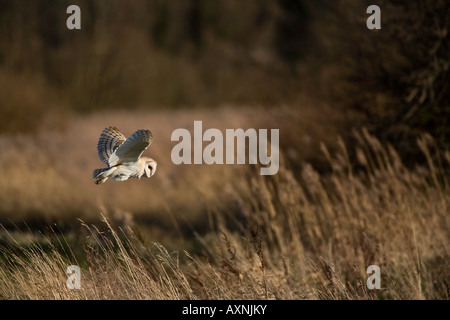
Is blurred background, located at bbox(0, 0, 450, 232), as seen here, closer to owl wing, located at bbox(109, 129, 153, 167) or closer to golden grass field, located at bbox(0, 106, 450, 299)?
golden grass field, located at bbox(0, 106, 450, 299)

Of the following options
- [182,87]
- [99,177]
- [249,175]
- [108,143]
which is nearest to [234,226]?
[249,175]

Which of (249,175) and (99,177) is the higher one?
(99,177)

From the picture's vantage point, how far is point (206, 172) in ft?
32.0

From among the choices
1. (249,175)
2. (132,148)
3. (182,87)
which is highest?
(182,87)

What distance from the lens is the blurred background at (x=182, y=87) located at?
721 cm

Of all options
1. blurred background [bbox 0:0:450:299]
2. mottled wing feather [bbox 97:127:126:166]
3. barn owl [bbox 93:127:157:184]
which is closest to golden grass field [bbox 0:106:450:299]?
blurred background [bbox 0:0:450:299]

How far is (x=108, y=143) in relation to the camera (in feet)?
10.3

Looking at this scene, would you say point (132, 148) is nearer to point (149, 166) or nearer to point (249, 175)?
point (149, 166)

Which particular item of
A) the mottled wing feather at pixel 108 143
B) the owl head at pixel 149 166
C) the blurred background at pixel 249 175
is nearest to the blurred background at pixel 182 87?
the blurred background at pixel 249 175

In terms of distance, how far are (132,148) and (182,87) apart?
1911cm

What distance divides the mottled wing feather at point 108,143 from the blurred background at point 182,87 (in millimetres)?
916

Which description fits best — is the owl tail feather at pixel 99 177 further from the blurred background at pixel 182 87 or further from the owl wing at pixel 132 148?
the blurred background at pixel 182 87

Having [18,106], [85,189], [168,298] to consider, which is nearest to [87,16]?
[18,106]
